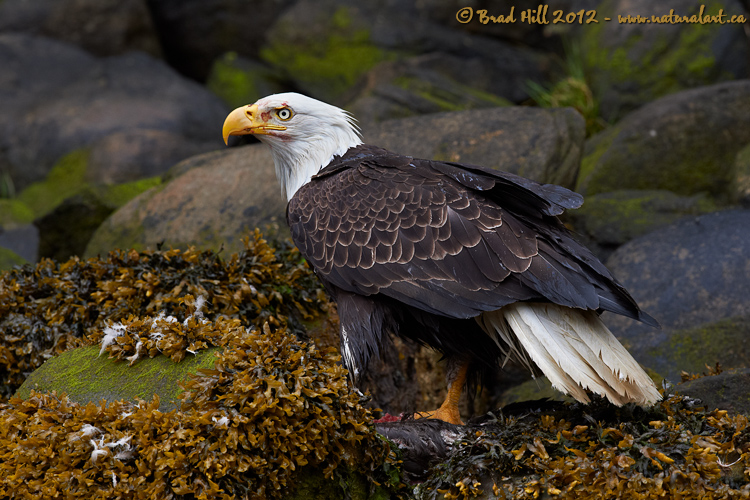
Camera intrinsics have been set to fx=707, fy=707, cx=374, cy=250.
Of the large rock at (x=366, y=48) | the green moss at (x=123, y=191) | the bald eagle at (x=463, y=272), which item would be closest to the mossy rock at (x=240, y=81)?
the large rock at (x=366, y=48)

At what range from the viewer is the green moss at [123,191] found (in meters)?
8.43

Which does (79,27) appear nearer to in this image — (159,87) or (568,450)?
(159,87)

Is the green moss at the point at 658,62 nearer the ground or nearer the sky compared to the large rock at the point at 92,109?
nearer the sky

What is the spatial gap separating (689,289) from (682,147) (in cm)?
325

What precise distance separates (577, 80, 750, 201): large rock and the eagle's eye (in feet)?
17.2

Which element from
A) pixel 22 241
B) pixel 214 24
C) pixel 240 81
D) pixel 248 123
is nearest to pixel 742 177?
pixel 248 123

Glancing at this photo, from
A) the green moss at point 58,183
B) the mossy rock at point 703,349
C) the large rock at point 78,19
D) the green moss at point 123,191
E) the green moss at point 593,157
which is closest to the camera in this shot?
the mossy rock at point 703,349

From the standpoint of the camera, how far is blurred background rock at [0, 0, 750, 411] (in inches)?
276

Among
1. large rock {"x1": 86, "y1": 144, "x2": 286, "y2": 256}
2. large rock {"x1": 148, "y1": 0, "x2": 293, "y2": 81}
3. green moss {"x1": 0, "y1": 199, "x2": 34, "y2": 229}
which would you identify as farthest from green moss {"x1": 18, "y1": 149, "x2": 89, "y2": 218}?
large rock {"x1": 86, "y1": 144, "x2": 286, "y2": 256}

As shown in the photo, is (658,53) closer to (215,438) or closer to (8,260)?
(8,260)

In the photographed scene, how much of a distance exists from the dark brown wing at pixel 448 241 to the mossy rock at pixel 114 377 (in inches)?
42.0

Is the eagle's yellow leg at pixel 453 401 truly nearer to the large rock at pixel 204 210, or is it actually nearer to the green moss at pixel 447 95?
the large rock at pixel 204 210

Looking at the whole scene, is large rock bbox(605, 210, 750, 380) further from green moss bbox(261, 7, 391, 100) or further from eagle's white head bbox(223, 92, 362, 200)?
green moss bbox(261, 7, 391, 100)

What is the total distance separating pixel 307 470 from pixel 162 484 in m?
0.71
